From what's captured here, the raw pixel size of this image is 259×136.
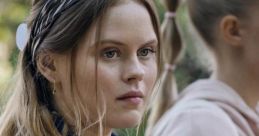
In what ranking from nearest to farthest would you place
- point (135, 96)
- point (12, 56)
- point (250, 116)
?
point (135, 96)
point (12, 56)
point (250, 116)

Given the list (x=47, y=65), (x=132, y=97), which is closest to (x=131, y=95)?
(x=132, y=97)

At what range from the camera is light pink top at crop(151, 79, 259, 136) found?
1.39m

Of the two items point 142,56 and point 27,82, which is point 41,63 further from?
point 142,56

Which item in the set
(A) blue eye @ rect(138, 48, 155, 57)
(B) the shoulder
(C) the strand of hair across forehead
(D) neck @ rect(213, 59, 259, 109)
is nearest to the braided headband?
(C) the strand of hair across forehead

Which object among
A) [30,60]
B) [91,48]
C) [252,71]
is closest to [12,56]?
[30,60]

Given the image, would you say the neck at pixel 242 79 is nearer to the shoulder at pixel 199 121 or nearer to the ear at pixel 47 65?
the shoulder at pixel 199 121

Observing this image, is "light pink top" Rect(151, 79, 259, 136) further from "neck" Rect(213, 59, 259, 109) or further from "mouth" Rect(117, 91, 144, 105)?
"mouth" Rect(117, 91, 144, 105)

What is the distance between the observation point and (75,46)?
1034 mm

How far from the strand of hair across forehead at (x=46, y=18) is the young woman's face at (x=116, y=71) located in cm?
7

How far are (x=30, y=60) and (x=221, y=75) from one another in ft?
1.76

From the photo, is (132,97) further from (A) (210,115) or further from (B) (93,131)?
(A) (210,115)

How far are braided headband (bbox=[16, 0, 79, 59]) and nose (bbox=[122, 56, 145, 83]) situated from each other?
13 cm

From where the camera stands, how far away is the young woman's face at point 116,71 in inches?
39.6

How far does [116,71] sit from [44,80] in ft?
0.44
